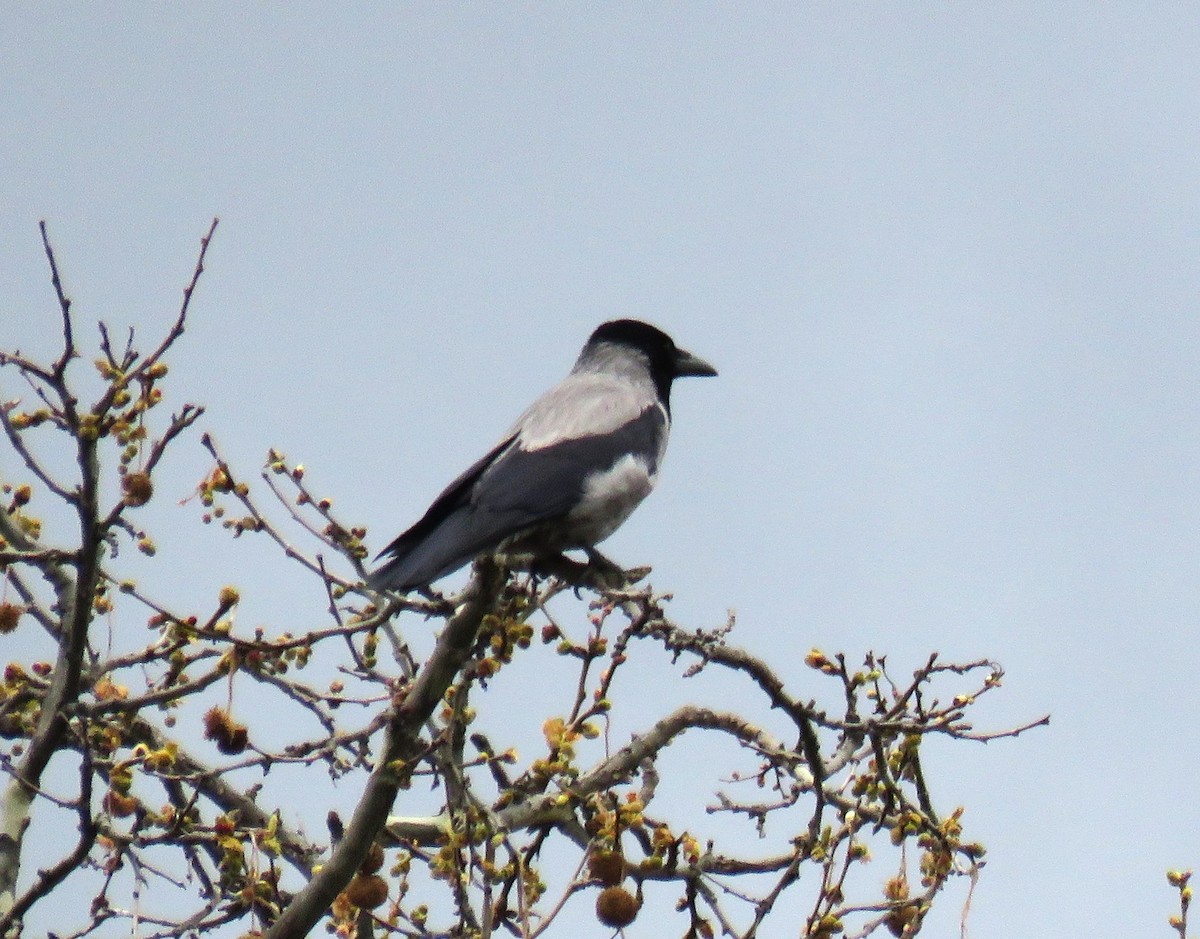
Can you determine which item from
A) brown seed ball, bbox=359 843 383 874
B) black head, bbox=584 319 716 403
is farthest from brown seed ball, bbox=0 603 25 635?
black head, bbox=584 319 716 403

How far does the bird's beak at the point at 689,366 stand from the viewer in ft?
29.9

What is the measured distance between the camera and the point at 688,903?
4.35 meters

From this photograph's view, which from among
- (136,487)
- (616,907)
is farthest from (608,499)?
(616,907)

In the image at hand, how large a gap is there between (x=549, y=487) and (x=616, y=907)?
8.32 ft

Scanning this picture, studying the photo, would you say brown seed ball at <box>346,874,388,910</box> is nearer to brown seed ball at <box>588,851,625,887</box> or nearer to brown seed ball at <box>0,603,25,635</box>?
brown seed ball at <box>588,851,625,887</box>

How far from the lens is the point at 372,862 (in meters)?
4.50

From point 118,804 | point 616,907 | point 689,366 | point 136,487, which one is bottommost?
point 616,907

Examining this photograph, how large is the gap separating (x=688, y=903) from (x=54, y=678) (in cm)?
197

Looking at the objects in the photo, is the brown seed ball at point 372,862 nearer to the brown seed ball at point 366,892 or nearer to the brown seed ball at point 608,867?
the brown seed ball at point 366,892

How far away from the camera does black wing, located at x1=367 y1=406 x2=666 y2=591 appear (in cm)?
584

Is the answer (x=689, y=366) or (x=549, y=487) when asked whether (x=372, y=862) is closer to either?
(x=549, y=487)

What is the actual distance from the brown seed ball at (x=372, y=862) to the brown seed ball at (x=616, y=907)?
638 millimetres

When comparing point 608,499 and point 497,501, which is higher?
point 608,499

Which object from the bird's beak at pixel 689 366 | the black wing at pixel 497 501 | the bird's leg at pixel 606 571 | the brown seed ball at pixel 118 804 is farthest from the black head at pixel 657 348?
the brown seed ball at pixel 118 804
